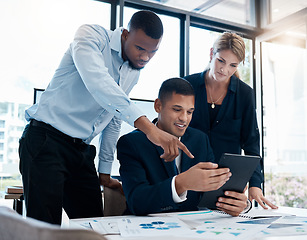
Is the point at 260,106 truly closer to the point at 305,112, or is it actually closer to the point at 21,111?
the point at 305,112

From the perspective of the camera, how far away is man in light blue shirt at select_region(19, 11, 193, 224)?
136 cm

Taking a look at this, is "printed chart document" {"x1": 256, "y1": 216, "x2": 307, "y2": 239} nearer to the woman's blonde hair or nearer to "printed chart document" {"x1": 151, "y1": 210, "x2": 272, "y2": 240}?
"printed chart document" {"x1": 151, "y1": 210, "x2": 272, "y2": 240}

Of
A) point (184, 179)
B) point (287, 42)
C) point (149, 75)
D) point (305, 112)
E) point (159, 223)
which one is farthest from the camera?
point (287, 42)

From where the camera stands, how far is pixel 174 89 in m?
1.76

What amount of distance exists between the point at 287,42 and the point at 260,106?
81cm

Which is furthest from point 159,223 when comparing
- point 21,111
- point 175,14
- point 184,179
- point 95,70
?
point 175,14

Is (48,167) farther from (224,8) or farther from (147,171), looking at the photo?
(224,8)

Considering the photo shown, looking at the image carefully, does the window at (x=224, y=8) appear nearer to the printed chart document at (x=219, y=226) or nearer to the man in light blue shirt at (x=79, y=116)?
the man in light blue shirt at (x=79, y=116)

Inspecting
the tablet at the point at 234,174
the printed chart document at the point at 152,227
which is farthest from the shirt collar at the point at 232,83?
the printed chart document at the point at 152,227

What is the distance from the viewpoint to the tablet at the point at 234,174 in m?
1.20

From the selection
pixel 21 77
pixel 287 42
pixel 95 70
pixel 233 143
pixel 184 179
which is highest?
pixel 287 42

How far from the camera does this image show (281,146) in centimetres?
413

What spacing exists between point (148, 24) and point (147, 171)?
24.5 inches

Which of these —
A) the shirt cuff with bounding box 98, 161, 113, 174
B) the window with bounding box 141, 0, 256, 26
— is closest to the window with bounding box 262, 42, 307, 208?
the window with bounding box 141, 0, 256, 26
